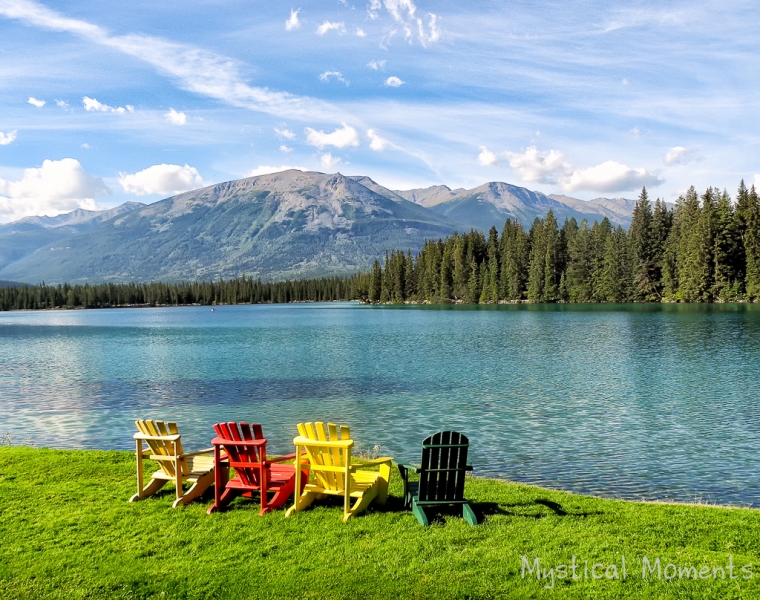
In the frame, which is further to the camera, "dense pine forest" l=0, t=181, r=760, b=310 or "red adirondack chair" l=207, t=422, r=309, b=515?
"dense pine forest" l=0, t=181, r=760, b=310

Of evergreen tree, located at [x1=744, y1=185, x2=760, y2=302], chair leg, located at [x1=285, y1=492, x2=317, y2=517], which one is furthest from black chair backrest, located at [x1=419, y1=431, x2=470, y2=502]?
evergreen tree, located at [x1=744, y1=185, x2=760, y2=302]

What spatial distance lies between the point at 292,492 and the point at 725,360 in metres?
38.9

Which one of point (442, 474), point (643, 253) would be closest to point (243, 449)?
point (442, 474)

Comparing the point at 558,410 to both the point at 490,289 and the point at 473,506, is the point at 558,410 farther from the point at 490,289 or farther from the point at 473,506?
the point at 490,289

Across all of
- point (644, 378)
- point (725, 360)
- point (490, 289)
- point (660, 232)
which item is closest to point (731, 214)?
point (660, 232)

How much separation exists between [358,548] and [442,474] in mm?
2190

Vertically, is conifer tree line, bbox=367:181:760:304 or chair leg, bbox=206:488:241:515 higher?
conifer tree line, bbox=367:181:760:304

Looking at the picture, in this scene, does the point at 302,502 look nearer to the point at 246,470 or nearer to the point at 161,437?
the point at 246,470

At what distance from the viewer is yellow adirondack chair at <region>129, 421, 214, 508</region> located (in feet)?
40.8

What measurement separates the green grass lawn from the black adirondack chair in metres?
0.35

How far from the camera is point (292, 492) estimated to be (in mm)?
12375

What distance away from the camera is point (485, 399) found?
101 ft

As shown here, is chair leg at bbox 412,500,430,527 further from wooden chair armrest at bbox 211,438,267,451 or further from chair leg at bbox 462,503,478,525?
wooden chair armrest at bbox 211,438,267,451

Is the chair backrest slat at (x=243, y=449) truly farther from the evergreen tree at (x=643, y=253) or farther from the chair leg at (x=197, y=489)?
the evergreen tree at (x=643, y=253)
